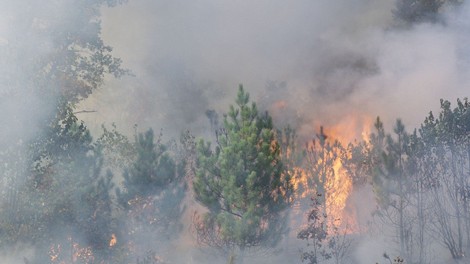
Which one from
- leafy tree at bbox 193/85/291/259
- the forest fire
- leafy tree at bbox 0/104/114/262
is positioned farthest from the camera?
the forest fire

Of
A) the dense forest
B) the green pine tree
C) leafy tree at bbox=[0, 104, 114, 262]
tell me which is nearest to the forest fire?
the dense forest

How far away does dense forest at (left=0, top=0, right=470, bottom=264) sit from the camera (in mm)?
13648

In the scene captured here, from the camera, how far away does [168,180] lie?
20.9m

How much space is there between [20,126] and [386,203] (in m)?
13.1

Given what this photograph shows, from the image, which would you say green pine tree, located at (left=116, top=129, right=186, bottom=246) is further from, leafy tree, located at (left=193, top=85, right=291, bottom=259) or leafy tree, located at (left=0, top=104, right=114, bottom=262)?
leafy tree, located at (left=0, top=104, right=114, bottom=262)

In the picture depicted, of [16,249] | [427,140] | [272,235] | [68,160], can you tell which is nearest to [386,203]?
[427,140]

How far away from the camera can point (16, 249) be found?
1330cm

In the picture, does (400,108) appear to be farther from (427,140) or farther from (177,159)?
(427,140)

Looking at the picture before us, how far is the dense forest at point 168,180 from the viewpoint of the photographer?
13648 mm

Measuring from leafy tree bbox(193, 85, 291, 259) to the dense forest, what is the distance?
0.05 meters

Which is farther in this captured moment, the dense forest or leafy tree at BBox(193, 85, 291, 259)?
leafy tree at BBox(193, 85, 291, 259)

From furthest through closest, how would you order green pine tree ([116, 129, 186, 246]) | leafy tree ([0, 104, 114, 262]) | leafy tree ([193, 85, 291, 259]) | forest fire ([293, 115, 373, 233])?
forest fire ([293, 115, 373, 233]) → green pine tree ([116, 129, 186, 246]) → leafy tree ([193, 85, 291, 259]) → leafy tree ([0, 104, 114, 262])

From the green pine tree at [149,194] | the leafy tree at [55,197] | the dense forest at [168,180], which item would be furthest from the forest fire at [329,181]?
the leafy tree at [55,197]

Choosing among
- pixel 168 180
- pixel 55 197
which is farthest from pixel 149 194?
pixel 55 197
